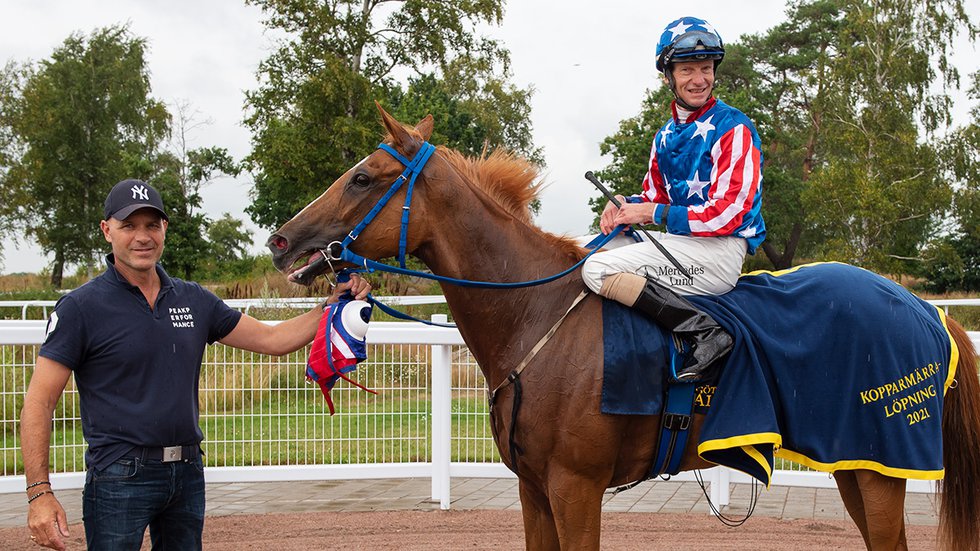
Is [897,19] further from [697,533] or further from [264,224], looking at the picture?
[264,224]

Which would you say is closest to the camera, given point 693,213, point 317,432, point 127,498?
point 127,498

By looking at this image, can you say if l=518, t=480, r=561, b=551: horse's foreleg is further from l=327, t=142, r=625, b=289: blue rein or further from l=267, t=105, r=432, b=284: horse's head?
l=267, t=105, r=432, b=284: horse's head

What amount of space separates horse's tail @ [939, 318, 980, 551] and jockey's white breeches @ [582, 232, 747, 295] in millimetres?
1173

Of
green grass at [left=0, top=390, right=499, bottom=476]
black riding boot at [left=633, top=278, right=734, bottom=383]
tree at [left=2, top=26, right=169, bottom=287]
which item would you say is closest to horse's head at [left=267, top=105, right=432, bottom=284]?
black riding boot at [left=633, top=278, right=734, bottom=383]

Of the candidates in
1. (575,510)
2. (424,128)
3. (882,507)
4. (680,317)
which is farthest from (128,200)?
(882,507)

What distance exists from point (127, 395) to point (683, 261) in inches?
84.3

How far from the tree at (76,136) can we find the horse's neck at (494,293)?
3030cm

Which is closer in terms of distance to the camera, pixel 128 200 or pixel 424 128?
pixel 128 200

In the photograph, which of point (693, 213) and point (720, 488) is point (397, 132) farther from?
point (720, 488)

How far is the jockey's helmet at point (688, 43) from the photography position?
337cm

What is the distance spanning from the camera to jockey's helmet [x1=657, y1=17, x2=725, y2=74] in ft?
11.1

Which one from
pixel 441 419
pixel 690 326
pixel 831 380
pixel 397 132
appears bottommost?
pixel 441 419

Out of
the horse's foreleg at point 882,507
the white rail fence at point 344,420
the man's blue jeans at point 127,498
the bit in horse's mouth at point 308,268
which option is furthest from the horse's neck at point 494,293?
the white rail fence at point 344,420

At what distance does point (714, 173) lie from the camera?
3.26m
